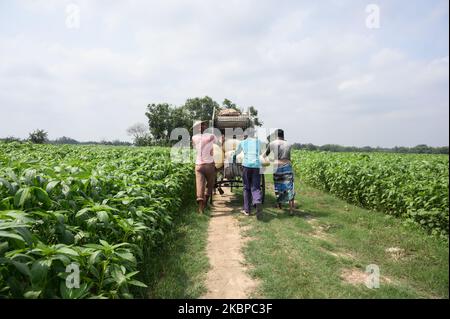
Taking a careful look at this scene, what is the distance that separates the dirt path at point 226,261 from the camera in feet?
12.2

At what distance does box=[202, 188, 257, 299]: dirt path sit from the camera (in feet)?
12.2

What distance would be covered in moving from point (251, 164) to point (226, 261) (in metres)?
2.98

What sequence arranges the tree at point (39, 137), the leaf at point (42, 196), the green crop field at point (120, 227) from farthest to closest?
the tree at point (39, 137) < the leaf at point (42, 196) < the green crop field at point (120, 227)

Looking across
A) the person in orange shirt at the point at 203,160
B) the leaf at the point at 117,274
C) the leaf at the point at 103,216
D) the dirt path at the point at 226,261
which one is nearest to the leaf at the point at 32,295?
the leaf at the point at 117,274

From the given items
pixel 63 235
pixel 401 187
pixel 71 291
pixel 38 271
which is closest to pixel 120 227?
pixel 63 235

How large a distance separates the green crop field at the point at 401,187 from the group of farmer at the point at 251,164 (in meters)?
2.27

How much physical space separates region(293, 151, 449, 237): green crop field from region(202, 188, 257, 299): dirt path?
2752 millimetres

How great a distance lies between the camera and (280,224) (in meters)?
6.61

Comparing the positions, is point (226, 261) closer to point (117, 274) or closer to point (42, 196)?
point (117, 274)

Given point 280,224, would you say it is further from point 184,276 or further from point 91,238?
point 91,238

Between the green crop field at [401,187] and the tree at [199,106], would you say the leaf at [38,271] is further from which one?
the tree at [199,106]
